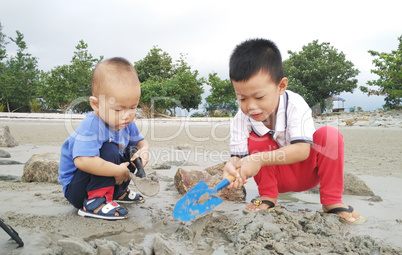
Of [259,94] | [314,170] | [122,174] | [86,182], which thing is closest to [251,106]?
[259,94]

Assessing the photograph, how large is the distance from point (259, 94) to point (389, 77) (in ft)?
62.1

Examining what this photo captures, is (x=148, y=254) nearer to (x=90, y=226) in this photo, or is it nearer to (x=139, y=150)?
(x=90, y=226)

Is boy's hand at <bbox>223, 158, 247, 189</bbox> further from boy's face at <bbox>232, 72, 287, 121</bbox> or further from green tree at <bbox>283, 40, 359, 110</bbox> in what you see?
green tree at <bbox>283, 40, 359, 110</bbox>

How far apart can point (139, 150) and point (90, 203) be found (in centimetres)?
49

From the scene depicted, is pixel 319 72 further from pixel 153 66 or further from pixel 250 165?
pixel 250 165

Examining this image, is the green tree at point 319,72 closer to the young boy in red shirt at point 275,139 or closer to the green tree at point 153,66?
the green tree at point 153,66

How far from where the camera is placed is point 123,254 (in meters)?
1.40

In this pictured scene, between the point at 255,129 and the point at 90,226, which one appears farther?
the point at 255,129

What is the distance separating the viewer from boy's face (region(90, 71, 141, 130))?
196 centimetres

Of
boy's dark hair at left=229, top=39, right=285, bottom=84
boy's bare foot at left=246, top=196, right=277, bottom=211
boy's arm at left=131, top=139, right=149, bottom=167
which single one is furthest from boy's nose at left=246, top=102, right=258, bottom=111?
boy's arm at left=131, top=139, right=149, bottom=167

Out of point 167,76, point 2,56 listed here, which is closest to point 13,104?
point 2,56

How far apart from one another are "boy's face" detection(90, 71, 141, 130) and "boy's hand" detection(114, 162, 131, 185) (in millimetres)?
273

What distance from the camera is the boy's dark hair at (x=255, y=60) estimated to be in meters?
1.90

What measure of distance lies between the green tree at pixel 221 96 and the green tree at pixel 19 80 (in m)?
13.6
